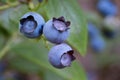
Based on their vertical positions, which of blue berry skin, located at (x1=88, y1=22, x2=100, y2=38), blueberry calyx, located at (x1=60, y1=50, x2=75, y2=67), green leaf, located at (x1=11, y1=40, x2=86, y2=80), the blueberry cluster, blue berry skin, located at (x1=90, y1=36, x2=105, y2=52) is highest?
the blueberry cluster

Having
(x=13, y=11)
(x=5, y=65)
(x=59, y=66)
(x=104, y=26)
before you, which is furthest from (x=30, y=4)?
(x=104, y=26)

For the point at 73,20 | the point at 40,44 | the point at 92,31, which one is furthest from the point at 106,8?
the point at 73,20

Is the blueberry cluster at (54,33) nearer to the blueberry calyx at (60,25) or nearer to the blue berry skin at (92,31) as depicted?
the blueberry calyx at (60,25)

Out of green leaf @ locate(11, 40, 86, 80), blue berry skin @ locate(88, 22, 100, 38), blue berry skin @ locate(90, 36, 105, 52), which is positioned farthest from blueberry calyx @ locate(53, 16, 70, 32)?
blue berry skin @ locate(90, 36, 105, 52)

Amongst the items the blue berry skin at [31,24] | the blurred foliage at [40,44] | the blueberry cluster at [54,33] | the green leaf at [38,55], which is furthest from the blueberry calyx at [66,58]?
the green leaf at [38,55]

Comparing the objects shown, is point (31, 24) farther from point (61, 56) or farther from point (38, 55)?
point (38, 55)

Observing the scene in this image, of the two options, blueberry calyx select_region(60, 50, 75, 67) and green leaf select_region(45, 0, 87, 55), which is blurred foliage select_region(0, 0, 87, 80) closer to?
green leaf select_region(45, 0, 87, 55)

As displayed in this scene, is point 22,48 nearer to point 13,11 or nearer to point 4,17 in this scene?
point 4,17
